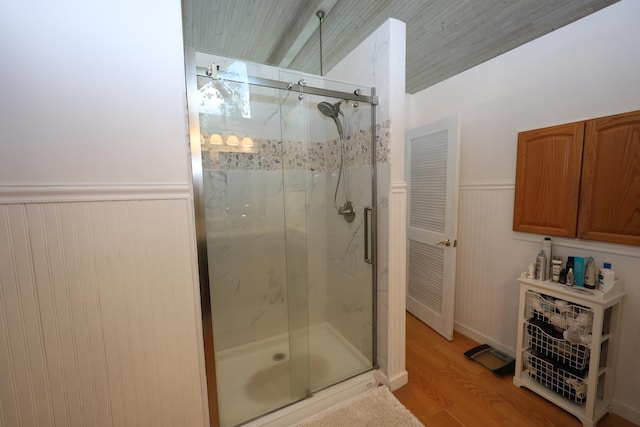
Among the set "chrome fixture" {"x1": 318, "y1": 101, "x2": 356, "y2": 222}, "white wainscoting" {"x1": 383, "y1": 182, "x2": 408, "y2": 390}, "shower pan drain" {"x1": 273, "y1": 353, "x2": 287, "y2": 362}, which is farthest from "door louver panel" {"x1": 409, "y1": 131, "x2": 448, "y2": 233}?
"shower pan drain" {"x1": 273, "y1": 353, "x2": 287, "y2": 362}

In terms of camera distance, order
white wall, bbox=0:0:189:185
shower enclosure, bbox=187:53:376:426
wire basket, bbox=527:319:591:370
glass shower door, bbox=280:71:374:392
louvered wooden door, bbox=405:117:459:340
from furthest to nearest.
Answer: louvered wooden door, bbox=405:117:459:340
glass shower door, bbox=280:71:374:392
shower enclosure, bbox=187:53:376:426
wire basket, bbox=527:319:591:370
white wall, bbox=0:0:189:185

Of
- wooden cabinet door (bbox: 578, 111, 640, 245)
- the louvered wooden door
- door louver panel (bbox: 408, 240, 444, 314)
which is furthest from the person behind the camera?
door louver panel (bbox: 408, 240, 444, 314)

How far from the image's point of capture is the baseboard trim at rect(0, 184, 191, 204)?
2.54ft

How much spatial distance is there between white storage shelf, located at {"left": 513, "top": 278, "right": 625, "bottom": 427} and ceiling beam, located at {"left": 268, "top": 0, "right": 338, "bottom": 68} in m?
2.25

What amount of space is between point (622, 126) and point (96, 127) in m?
2.49

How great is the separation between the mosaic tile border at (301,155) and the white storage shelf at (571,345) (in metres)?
1.36

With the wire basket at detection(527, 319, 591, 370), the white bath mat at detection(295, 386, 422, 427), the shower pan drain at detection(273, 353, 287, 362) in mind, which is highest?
the wire basket at detection(527, 319, 591, 370)

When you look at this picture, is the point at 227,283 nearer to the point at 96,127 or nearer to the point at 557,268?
the point at 96,127

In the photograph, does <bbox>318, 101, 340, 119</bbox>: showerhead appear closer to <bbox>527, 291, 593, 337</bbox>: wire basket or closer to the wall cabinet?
the wall cabinet

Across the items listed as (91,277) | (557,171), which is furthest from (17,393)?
(557,171)

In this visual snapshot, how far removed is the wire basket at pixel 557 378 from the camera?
55.0 inches

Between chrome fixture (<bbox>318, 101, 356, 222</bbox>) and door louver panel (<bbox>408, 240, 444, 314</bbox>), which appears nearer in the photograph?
chrome fixture (<bbox>318, 101, 356, 222</bbox>)

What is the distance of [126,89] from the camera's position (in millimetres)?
883

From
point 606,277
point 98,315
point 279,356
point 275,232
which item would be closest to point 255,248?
point 275,232
